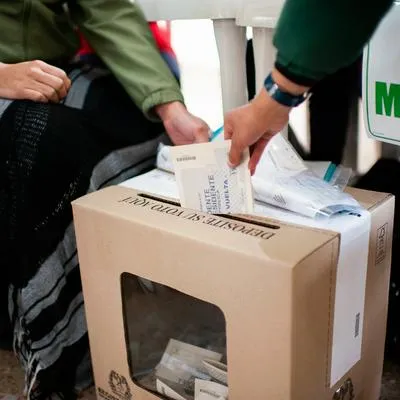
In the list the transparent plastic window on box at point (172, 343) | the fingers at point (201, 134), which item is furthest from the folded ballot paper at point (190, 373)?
the fingers at point (201, 134)

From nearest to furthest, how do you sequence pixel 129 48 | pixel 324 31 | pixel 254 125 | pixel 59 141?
1. pixel 324 31
2. pixel 254 125
3. pixel 59 141
4. pixel 129 48

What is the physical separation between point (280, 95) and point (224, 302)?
23 centimetres

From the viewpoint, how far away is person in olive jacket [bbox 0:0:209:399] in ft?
2.82

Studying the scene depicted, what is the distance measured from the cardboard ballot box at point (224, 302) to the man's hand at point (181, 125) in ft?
0.59

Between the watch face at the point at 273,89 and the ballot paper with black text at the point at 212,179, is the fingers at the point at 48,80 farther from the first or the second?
the watch face at the point at 273,89

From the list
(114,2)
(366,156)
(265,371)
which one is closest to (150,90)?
(114,2)

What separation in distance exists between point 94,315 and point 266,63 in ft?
1.48

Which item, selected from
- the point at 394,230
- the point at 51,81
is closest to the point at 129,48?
the point at 51,81

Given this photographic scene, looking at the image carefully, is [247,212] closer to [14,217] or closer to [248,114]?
[248,114]

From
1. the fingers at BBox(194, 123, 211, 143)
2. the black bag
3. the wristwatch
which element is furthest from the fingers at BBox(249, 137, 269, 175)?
the black bag

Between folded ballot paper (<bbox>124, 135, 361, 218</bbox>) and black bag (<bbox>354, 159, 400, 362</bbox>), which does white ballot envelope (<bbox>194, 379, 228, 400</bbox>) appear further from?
black bag (<bbox>354, 159, 400, 362</bbox>)

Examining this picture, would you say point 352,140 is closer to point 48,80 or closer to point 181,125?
point 181,125

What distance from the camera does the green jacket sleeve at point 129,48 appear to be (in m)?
0.97

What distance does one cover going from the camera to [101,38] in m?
1.03
